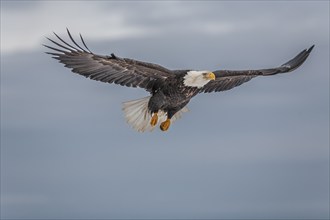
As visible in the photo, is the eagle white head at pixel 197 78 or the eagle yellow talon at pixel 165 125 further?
the eagle yellow talon at pixel 165 125

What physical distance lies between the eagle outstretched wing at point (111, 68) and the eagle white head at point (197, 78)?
29cm

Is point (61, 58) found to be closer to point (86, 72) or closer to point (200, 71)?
point (86, 72)

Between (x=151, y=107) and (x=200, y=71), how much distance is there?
2.83 ft

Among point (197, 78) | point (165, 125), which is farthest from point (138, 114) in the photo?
point (197, 78)

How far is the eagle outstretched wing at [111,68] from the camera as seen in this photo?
1478 cm

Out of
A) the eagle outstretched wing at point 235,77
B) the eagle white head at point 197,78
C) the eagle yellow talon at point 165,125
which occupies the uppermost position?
the eagle outstretched wing at point 235,77

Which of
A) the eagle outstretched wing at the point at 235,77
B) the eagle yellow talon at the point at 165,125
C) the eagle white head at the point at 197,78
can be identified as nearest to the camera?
the eagle white head at the point at 197,78

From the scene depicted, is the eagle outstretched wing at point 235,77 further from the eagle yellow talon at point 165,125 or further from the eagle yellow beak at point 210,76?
the eagle yellow beak at point 210,76

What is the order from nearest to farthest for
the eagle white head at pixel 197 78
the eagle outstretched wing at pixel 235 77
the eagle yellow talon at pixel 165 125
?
the eagle white head at pixel 197 78 → the eagle yellow talon at pixel 165 125 → the eagle outstretched wing at pixel 235 77

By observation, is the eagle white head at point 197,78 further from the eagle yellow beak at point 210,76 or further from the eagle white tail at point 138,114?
the eagle white tail at point 138,114

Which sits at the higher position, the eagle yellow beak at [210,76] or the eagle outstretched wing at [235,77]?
the eagle outstretched wing at [235,77]

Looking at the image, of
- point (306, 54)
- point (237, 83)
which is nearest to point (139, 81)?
point (237, 83)

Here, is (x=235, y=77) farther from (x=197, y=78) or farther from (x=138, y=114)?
(x=138, y=114)

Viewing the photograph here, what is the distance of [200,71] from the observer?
14.9m
